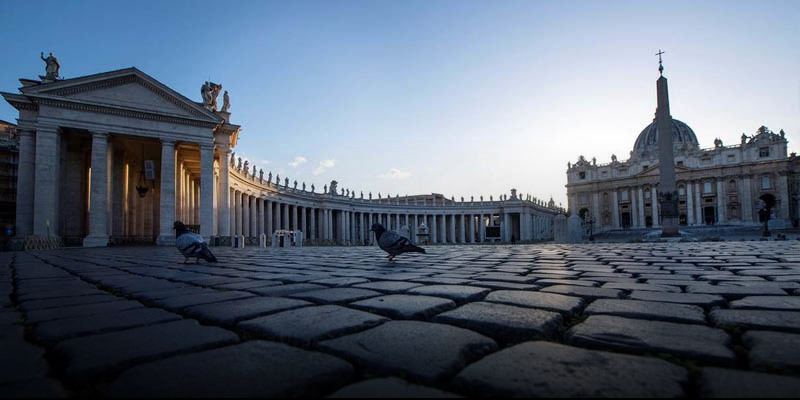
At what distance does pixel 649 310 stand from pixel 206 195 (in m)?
25.3

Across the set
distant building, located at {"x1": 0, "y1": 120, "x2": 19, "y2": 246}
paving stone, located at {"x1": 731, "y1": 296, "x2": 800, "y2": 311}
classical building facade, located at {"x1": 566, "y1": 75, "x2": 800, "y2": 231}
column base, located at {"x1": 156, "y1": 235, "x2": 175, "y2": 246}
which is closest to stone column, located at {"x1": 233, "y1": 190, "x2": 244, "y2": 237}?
column base, located at {"x1": 156, "y1": 235, "x2": 175, "y2": 246}

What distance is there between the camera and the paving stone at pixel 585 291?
10.2 ft

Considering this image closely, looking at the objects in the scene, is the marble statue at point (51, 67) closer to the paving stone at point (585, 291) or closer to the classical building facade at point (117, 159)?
the classical building facade at point (117, 159)

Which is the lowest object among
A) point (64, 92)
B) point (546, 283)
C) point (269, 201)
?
point (546, 283)

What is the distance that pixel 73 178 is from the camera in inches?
938

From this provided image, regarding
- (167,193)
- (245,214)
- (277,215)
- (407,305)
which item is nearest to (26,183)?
(167,193)

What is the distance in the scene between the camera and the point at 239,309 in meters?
2.68

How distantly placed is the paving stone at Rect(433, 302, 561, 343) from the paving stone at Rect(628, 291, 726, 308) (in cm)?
111

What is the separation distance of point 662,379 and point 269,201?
40782mm

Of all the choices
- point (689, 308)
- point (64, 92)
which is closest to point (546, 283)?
point (689, 308)

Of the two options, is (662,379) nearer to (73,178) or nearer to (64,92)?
(64,92)

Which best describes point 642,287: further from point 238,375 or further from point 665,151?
point 665,151

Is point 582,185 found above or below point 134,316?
above

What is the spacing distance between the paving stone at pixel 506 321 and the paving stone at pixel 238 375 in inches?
32.9
